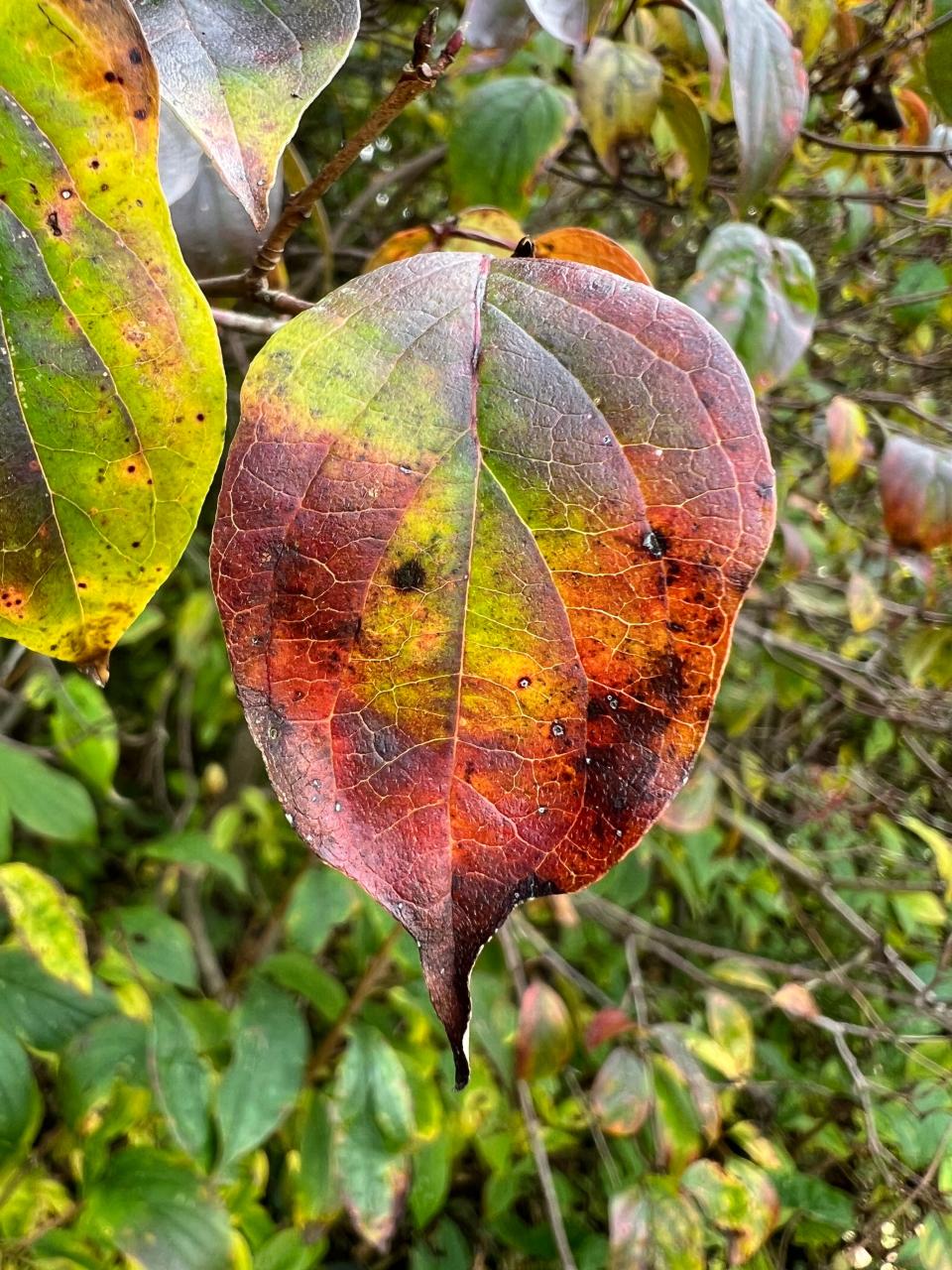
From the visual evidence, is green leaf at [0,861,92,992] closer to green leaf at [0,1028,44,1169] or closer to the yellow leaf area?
green leaf at [0,1028,44,1169]

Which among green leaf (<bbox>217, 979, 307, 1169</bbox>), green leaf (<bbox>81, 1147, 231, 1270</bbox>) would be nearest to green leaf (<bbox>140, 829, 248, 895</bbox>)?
green leaf (<bbox>217, 979, 307, 1169</bbox>)

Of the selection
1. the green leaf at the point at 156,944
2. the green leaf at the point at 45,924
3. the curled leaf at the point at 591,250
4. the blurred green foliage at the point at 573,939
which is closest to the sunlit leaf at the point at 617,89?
the blurred green foliage at the point at 573,939

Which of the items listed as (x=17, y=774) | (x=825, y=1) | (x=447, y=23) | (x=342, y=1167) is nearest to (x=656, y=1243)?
(x=342, y=1167)

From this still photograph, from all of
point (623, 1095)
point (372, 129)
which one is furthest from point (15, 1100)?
point (372, 129)

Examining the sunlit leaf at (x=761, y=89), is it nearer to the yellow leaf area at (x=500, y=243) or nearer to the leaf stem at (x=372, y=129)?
the yellow leaf area at (x=500, y=243)

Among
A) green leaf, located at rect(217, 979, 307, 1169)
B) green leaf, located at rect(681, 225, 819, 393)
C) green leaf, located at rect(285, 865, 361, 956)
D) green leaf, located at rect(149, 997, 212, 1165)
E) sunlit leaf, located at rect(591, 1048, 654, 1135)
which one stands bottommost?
sunlit leaf, located at rect(591, 1048, 654, 1135)

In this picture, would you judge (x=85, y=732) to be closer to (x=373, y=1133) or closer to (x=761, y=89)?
(x=373, y=1133)
